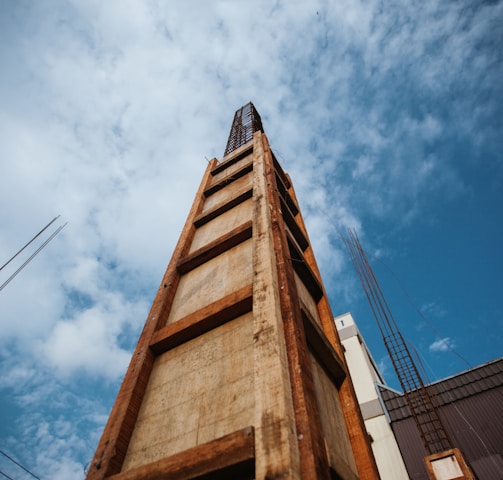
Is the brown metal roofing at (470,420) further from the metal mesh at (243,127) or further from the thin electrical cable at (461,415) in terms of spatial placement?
the metal mesh at (243,127)

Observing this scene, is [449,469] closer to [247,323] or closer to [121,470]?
[247,323]

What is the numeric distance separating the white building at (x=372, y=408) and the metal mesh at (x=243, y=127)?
12132 mm

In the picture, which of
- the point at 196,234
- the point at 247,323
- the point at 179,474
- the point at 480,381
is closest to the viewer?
the point at 179,474

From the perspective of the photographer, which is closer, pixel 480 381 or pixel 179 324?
pixel 179 324

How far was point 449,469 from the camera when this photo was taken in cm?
759

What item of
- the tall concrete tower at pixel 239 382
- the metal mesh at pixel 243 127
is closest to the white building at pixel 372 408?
the tall concrete tower at pixel 239 382

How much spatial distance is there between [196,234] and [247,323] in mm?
3890

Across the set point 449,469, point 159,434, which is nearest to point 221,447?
point 159,434

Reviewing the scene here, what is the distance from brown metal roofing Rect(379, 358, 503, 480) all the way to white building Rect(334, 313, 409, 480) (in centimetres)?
33

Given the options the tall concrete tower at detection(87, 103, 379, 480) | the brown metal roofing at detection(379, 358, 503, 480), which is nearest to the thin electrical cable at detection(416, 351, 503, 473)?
the brown metal roofing at detection(379, 358, 503, 480)

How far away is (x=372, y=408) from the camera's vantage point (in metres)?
14.3

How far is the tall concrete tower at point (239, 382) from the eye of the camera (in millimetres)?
2516

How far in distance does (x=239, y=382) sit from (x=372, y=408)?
1379cm

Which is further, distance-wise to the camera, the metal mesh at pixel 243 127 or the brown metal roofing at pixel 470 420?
the metal mesh at pixel 243 127
